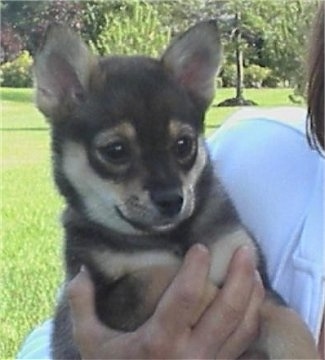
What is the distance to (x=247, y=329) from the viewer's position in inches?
45.2

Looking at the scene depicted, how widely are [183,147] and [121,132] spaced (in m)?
0.08

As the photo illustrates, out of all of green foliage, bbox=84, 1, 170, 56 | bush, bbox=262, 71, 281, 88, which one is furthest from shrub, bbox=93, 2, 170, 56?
bush, bbox=262, 71, 281, 88

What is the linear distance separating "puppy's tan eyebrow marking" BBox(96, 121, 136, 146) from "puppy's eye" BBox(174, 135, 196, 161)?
0.06 metres

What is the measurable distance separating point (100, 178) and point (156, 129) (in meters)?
0.10

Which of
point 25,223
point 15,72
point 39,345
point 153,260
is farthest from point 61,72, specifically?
point 25,223

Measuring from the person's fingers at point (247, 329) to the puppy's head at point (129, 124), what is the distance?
0.12m

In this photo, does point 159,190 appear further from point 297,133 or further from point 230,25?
point 230,25

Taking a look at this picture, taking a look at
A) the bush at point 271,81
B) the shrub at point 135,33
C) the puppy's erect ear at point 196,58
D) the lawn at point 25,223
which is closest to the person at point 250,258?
the puppy's erect ear at point 196,58

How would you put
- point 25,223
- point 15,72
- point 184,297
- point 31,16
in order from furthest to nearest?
point 25,223, point 15,72, point 31,16, point 184,297

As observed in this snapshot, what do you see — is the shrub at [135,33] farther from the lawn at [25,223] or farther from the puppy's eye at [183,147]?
the puppy's eye at [183,147]

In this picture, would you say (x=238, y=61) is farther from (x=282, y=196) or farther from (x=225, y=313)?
(x=225, y=313)

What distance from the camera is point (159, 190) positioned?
1.16 metres

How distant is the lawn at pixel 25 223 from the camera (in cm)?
259

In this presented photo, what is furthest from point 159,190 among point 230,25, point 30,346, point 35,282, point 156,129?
point 35,282
